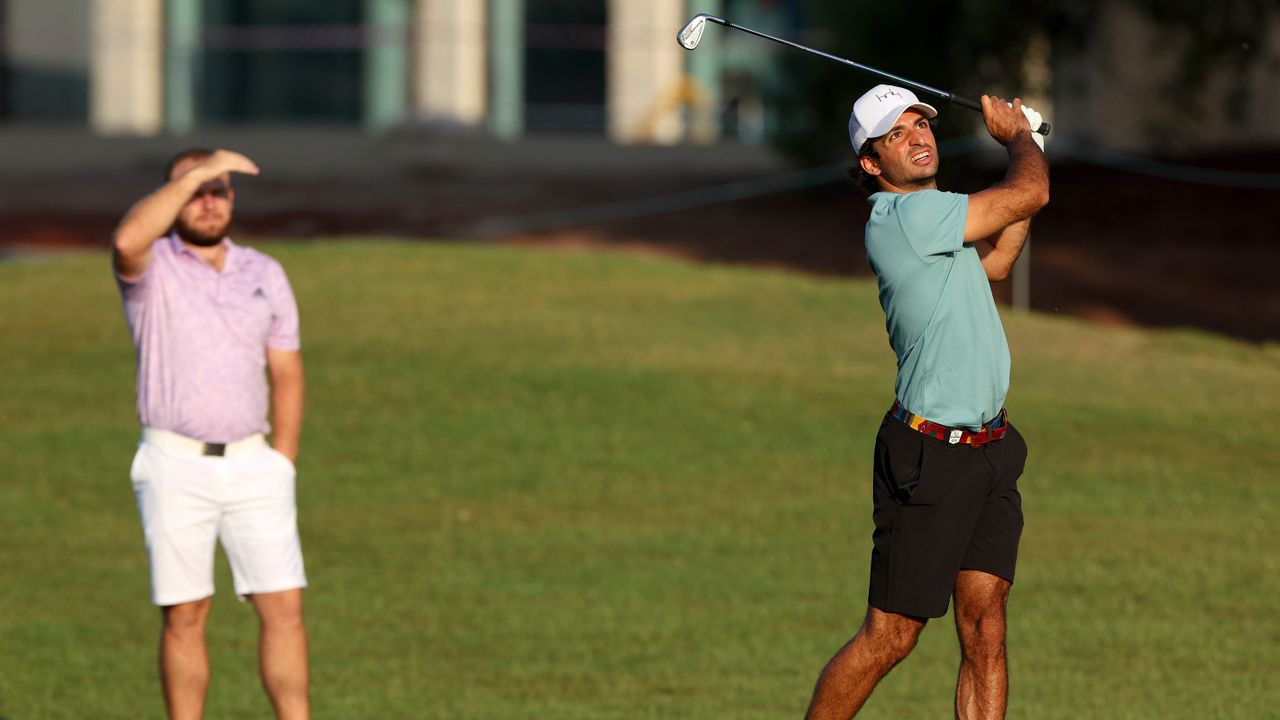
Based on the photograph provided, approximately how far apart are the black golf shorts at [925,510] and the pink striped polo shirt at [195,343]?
192 cm

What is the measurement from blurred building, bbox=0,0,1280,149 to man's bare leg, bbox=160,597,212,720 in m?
28.1

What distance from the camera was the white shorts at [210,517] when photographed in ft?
19.7

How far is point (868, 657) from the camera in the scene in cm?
571

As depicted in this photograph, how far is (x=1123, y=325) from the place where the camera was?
755 inches

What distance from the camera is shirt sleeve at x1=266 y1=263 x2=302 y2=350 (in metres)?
6.22

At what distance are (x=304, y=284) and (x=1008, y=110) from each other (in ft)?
42.6

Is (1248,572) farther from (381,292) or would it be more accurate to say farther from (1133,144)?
(1133,144)

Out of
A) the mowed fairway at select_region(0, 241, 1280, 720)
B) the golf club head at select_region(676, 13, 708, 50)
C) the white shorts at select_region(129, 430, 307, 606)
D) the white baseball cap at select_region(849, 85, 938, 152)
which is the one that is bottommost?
the mowed fairway at select_region(0, 241, 1280, 720)

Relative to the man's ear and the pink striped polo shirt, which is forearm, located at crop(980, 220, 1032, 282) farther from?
the pink striped polo shirt

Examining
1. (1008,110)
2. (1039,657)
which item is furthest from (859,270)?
(1008,110)

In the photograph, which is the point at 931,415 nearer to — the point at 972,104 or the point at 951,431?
the point at 951,431

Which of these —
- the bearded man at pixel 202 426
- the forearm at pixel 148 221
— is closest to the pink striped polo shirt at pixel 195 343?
the bearded man at pixel 202 426

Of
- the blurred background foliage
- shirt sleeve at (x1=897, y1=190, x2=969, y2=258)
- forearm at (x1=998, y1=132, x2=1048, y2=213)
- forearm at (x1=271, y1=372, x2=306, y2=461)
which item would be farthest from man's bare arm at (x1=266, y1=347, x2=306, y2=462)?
the blurred background foliage

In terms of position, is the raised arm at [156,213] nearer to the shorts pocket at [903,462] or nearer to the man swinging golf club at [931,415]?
the man swinging golf club at [931,415]
